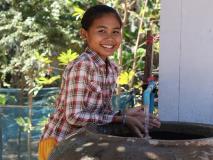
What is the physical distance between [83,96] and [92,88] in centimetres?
8

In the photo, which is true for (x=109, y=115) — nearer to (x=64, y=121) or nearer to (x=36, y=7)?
(x=64, y=121)

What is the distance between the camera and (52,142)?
3.35 meters

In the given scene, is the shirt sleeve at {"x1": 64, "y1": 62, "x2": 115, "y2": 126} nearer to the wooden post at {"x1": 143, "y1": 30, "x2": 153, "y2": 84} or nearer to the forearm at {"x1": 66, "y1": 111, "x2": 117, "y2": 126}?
the forearm at {"x1": 66, "y1": 111, "x2": 117, "y2": 126}

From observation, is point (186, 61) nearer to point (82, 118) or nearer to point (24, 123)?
point (82, 118)

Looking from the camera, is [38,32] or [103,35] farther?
[38,32]

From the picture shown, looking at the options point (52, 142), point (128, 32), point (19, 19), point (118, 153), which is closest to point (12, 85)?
point (19, 19)

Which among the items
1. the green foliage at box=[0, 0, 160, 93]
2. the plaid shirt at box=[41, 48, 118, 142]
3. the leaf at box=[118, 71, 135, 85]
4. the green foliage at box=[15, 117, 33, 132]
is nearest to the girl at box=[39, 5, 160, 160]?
the plaid shirt at box=[41, 48, 118, 142]

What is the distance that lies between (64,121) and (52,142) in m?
0.17

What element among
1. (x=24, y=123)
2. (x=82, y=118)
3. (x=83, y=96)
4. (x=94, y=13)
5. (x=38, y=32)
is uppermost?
(x=38, y=32)

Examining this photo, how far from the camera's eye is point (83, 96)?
10.1 ft

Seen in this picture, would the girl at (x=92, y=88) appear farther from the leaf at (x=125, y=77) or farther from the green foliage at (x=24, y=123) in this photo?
the leaf at (x=125, y=77)

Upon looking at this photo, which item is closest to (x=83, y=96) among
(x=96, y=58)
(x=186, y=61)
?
(x=96, y=58)

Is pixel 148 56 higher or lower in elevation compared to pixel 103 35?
lower

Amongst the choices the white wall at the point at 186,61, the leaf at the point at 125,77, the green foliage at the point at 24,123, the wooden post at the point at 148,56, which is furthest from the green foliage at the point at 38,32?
the wooden post at the point at 148,56
